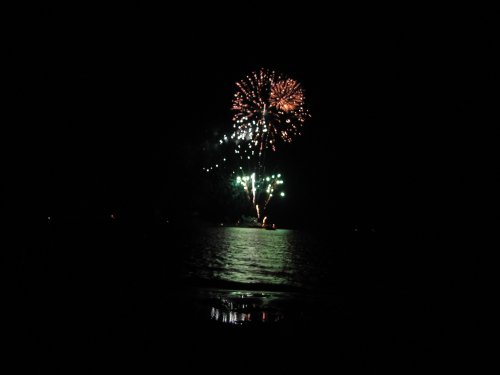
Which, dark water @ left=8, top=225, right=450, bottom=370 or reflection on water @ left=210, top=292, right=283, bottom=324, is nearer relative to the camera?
dark water @ left=8, top=225, right=450, bottom=370

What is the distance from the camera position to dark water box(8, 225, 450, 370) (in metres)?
4.70

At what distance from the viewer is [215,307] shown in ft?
20.7

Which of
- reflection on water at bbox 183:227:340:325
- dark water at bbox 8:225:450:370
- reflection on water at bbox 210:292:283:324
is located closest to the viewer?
dark water at bbox 8:225:450:370

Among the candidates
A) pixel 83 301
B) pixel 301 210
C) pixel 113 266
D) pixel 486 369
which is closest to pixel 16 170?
pixel 113 266

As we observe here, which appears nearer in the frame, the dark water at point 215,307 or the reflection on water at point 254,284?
the dark water at point 215,307

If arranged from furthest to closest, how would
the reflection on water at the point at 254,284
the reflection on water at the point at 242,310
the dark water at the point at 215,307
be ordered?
the reflection on water at the point at 254,284, the reflection on water at the point at 242,310, the dark water at the point at 215,307

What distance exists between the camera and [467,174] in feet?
148

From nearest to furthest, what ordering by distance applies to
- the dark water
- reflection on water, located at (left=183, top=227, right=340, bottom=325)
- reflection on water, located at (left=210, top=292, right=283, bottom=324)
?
the dark water < reflection on water, located at (left=210, top=292, right=283, bottom=324) < reflection on water, located at (left=183, top=227, right=340, bottom=325)

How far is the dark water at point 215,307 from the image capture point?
4699 millimetres

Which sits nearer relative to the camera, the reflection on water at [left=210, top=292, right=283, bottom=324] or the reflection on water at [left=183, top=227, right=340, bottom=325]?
the reflection on water at [left=210, top=292, right=283, bottom=324]

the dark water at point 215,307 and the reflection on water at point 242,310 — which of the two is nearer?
the dark water at point 215,307

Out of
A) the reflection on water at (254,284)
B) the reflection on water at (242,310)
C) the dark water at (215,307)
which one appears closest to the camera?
the dark water at (215,307)

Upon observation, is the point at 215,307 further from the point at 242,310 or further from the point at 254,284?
the point at 254,284

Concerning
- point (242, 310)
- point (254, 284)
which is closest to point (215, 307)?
point (242, 310)
